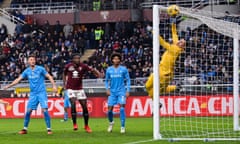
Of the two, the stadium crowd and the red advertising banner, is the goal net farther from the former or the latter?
the stadium crowd

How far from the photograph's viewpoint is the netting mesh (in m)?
18.1

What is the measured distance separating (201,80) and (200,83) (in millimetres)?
516

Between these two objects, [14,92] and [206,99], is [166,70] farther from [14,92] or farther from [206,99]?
[14,92]

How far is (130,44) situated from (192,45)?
17.1 metres

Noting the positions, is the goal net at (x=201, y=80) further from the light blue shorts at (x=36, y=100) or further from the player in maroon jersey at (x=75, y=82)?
the light blue shorts at (x=36, y=100)

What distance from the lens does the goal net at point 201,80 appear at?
54.5 ft

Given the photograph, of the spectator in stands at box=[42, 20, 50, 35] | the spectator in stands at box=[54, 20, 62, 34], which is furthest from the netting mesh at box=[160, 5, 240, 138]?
the spectator in stands at box=[42, 20, 50, 35]

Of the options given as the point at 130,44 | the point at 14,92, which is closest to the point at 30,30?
the point at 130,44

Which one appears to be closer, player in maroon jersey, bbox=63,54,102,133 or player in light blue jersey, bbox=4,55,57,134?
player in light blue jersey, bbox=4,55,57,134

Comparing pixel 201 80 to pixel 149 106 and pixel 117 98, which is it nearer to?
pixel 149 106

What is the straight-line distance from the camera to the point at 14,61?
134ft

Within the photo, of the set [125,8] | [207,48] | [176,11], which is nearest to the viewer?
[176,11]

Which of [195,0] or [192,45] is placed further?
[195,0]

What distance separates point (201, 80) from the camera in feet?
87.6
